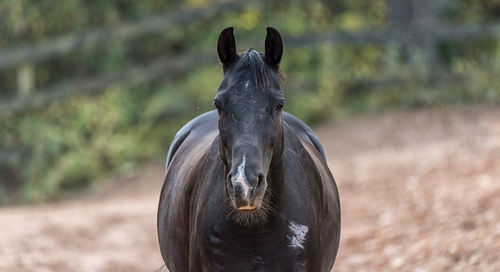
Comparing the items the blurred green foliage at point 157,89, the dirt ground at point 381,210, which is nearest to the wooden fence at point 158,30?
the blurred green foliage at point 157,89

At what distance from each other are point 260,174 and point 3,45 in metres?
16.7

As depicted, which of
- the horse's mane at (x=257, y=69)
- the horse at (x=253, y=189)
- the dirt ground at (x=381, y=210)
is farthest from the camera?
the dirt ground at (x=381, y=210)

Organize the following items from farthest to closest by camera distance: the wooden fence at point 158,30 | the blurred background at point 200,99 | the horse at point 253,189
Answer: the wooden fence at point 158,30, the blurred background at point 200,99, the horse at point 253,189

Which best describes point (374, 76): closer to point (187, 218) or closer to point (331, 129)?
point (331, 129)

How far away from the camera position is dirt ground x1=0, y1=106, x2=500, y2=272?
24.9 feet

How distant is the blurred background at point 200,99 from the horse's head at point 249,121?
244 inches

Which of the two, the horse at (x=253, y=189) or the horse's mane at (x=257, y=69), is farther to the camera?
the horse's mane at (x=257, y=69)

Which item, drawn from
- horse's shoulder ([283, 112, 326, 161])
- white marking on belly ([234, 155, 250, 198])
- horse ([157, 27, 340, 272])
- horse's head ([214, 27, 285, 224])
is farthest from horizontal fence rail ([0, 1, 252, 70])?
white marking on belly ([234, 155, 250, 198])

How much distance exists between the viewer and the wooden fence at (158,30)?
1622 centimetres

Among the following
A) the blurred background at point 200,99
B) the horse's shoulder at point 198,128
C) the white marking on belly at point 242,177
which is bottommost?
the white marking on belly at point 242,177

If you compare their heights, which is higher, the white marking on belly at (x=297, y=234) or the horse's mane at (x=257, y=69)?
the horse's mane at (x=257, y=69)

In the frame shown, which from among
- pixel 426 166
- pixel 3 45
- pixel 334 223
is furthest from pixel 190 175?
pixel 3 45

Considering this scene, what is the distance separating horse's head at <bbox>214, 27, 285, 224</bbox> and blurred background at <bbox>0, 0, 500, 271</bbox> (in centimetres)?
619

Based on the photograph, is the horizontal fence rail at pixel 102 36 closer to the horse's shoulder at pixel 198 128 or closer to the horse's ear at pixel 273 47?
the horse's shoulder at pixel 198 128
